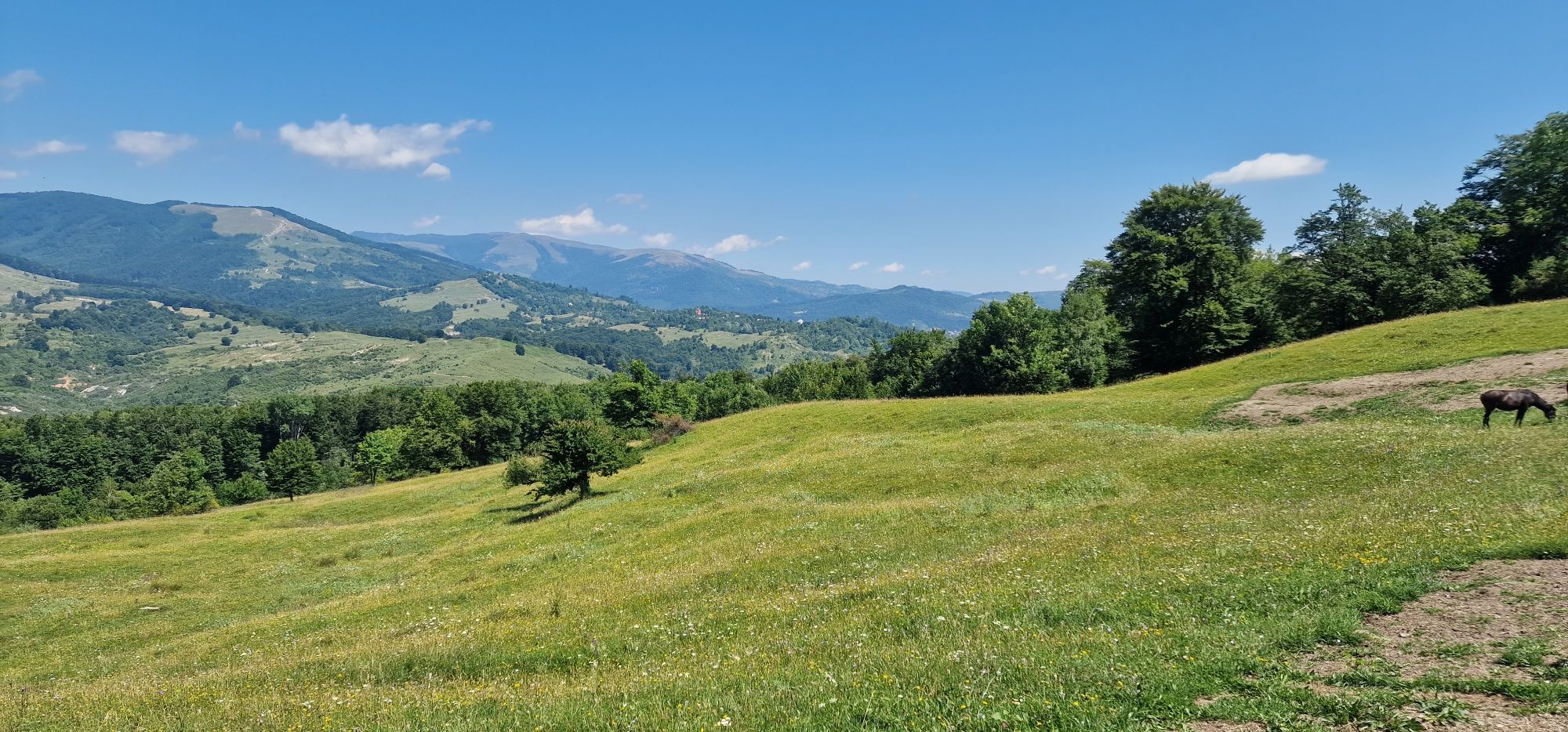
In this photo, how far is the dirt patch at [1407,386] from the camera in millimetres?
34094

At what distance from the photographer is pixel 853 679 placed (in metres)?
10.0

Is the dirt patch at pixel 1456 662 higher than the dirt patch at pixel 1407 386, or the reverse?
the dirt patch at pixel 1407 386

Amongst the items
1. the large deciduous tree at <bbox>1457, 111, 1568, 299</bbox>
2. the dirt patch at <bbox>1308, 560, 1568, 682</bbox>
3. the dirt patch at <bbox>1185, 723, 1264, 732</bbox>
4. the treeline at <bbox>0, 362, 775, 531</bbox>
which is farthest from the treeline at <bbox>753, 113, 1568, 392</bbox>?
the dirt patch at <bbox>1185, 723, 1264, 732</bbox>

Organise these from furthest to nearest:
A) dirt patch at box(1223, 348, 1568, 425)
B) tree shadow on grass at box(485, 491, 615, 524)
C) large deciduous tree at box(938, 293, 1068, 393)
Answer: large deciduous tree at box(938, 293, 1068, 393) < tree shadow on grass at box(485, 491, 615, 524) < dirt patch at box(1223, 348, 1568, 425)

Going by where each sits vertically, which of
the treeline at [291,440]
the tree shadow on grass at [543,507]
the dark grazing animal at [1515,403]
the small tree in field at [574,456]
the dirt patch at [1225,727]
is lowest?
the treeline at [291,440]

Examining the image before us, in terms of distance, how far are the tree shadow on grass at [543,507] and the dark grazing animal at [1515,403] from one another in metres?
51.5

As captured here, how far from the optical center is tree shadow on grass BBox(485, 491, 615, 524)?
48188 millimetres

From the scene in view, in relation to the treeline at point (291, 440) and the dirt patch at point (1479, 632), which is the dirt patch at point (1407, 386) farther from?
the treeline at point (291, 440)

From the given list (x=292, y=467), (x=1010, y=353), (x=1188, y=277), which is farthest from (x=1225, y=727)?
(x=292, y=467)

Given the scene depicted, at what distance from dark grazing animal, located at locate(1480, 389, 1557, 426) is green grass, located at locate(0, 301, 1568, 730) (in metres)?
2.32

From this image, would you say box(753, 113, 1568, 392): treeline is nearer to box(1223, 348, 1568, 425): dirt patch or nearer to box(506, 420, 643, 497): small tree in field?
box(1223, 348, 1568, 425): dirt patch

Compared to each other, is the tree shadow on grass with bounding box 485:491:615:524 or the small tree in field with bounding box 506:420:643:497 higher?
the small tree in field with bounding box 506:420:643:497

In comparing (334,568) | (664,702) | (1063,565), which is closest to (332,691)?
(664,702)

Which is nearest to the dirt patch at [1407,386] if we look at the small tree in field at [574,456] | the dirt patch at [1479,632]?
the dirt patch at [1479,632]
